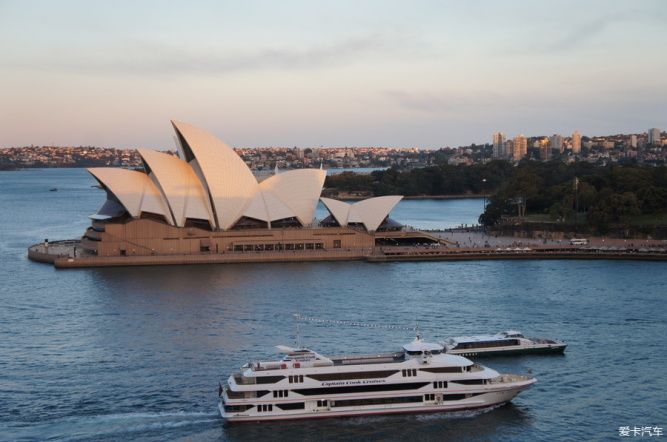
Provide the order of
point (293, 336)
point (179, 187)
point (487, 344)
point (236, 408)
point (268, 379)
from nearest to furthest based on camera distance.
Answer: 1. point (236, 408)
2. point (268, 379)
3. point (487, 344)
4. point (293, 336)
5. point (179, 187)

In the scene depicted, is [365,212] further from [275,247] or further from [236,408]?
[236,408]

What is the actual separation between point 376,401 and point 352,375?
3.02ft

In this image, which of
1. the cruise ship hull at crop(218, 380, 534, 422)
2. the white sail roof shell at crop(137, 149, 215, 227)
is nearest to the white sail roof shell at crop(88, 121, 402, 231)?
the white sail roof shell at crop(137, 149, 215, 227)

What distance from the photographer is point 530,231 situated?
176 ft

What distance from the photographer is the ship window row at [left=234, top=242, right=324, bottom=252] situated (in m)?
47.0

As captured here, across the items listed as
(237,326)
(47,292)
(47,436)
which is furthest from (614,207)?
(47,436)

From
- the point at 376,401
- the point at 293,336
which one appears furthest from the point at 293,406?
the point at 293,336

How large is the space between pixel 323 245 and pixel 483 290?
14.4m

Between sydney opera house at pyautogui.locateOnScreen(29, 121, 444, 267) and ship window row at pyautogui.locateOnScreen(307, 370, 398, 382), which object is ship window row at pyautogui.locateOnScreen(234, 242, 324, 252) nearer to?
sydney opera house at pyautogui.locateOnScreen(29, 121, 444, 267)

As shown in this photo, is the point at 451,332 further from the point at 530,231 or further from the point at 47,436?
the point at 530,231

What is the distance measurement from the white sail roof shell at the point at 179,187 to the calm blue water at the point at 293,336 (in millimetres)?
4215

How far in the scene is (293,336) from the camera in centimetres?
2661

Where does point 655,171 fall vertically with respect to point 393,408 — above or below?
above

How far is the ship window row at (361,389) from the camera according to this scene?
65.2 feet
